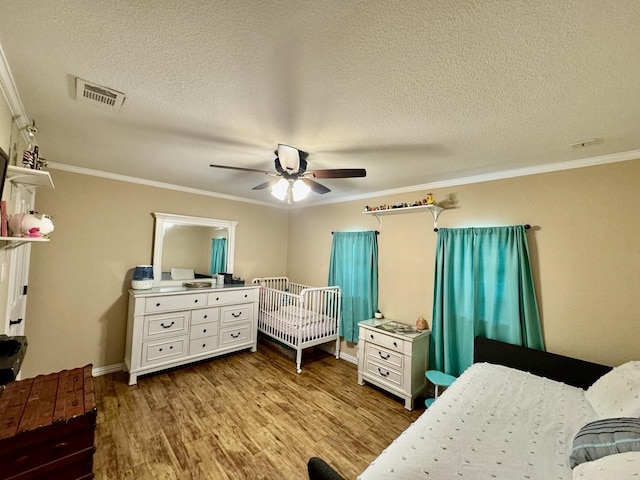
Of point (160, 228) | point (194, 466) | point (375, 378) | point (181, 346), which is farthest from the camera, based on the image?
point (160, 228)

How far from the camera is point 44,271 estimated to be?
2.61m

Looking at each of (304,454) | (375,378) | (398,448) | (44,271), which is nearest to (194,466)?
(304,454)

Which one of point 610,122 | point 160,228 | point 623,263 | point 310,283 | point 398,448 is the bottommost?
point 398,448

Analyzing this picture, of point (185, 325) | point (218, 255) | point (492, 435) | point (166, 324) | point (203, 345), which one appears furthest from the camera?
point (218, 255)

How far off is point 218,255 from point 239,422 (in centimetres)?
237

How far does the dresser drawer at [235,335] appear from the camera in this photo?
3.40 metres

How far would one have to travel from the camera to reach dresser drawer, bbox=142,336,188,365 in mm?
2811

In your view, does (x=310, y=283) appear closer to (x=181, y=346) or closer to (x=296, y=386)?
(x=296, y=386)

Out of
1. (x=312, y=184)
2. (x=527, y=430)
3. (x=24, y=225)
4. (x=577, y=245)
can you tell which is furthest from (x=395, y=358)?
(x=24, y=225)

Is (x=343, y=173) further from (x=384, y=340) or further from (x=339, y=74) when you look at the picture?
(x=384, y=340)

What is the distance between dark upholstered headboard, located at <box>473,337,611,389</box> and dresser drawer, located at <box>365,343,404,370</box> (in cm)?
70

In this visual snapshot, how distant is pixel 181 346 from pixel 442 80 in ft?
11.8

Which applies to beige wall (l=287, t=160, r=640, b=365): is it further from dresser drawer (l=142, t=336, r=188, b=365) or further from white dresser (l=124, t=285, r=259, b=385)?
dresser drawer (l=142, t=336, r=188, b=365)

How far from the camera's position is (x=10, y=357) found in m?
1.21
